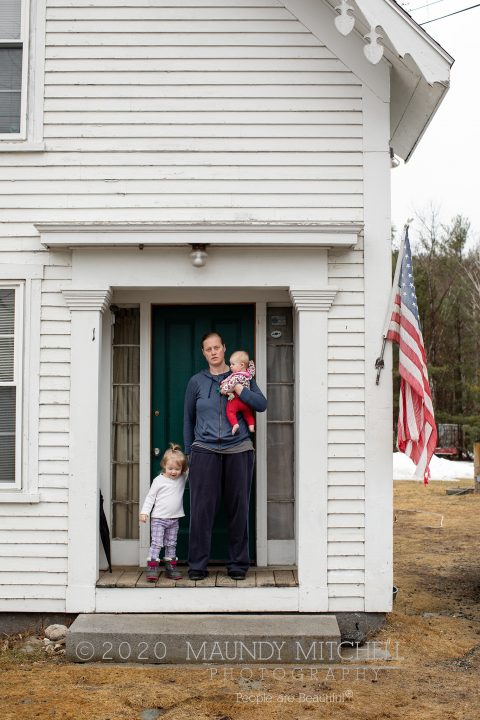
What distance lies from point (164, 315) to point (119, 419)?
3.19ft

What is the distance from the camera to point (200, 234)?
6062 millimetres

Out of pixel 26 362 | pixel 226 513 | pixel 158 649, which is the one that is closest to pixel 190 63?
pixel 26 362

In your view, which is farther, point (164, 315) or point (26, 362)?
point (164, 315)

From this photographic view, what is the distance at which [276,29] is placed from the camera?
6.28m

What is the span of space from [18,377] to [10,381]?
95 mm

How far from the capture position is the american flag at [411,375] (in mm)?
5961

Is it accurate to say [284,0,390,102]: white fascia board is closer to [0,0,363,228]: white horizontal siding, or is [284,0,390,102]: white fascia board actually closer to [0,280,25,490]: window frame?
[0,0,363,228]: white horizontal siding

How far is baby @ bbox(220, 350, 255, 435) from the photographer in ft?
19.9


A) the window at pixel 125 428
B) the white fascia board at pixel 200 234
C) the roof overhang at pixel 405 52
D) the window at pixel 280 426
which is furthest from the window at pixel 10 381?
the roof overhang at pixel 405 52

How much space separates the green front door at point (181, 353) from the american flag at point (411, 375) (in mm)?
1339

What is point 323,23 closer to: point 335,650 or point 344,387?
point 344,387

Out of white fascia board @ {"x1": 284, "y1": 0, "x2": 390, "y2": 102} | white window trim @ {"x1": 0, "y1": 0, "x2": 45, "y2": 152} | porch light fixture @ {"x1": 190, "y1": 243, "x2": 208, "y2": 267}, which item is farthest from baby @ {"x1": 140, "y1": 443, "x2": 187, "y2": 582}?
white fascia board @ {"x1": 284, "y1": 0, "x2": 390, "y2": 102}

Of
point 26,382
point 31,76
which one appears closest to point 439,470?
point 26,382

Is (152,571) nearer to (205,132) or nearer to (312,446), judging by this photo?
(312,446)
